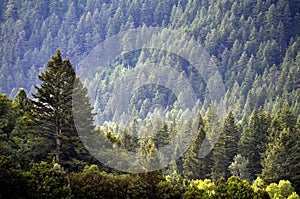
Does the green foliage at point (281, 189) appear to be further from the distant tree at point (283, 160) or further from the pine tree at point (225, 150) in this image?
the pine tree at point (225, 150)

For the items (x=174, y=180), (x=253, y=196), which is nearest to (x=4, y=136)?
(x=174, y=180)

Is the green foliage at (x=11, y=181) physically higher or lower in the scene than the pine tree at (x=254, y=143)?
lower

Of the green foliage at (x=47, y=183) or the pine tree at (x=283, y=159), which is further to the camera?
the pine tree at (x=283, y=159)

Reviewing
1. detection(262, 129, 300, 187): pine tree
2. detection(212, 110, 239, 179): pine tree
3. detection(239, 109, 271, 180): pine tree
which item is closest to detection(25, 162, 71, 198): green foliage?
detection(262, 129, 300, 187): pine tree

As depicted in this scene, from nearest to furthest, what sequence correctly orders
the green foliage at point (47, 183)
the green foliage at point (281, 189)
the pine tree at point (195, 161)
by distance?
1. the green foliage at point (47, 183)
2. the green foliage at point (281, 189)
3. the pine tree at point (195, 161)

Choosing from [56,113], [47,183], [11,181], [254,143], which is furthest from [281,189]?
[11,181]

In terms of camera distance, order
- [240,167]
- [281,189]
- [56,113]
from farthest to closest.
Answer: [240,167] < [281,189] < [56,113]

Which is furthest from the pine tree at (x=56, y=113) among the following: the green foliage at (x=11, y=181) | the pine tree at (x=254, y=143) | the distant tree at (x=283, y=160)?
the pine tree at (x=254, y=143)

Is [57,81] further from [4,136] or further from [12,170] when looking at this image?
[12,170]

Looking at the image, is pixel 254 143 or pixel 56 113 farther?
pixel 254 143

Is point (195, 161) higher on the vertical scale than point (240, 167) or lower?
higher

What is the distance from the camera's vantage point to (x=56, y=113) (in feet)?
209

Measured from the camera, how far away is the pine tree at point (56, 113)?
63.5 meters

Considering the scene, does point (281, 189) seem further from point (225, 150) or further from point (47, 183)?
point (47, 183)
